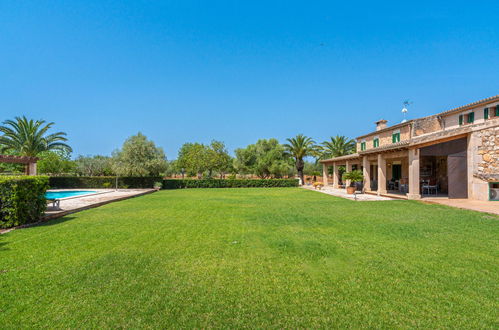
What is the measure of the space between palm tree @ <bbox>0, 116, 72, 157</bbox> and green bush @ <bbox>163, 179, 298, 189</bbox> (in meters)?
15.0

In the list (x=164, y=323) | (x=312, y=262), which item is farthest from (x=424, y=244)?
(x=164, y=323)

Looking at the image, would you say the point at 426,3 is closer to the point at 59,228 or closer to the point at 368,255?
the point at 368,255

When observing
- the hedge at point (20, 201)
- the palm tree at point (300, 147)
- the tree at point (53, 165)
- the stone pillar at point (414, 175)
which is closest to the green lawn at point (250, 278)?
the hedge at point (20, 201)

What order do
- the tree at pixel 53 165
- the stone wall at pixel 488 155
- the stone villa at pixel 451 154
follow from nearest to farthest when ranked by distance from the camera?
the stone wall at pixel 488 155 → the stone villa at pixel 451 154 → the tree at pixel 53 165

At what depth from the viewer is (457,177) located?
532 inches

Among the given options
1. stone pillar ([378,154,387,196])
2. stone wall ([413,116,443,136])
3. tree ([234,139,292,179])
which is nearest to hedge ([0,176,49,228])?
stone pillar ([378,154,387,196])

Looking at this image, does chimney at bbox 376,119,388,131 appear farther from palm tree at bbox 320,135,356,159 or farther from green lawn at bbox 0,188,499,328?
green lawn at bbox 0,188,499,328

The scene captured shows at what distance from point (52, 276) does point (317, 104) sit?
37.5 meters

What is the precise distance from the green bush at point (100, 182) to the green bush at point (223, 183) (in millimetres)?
1888

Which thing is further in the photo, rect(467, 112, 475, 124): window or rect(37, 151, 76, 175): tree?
rect(37, 151, 76, 175): tree

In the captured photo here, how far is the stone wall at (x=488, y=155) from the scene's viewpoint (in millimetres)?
12141

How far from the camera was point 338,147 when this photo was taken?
37.4 meters

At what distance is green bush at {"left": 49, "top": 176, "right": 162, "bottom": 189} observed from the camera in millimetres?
28547

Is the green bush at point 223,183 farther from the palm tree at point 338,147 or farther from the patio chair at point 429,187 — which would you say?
the patio chair at point 429,187
